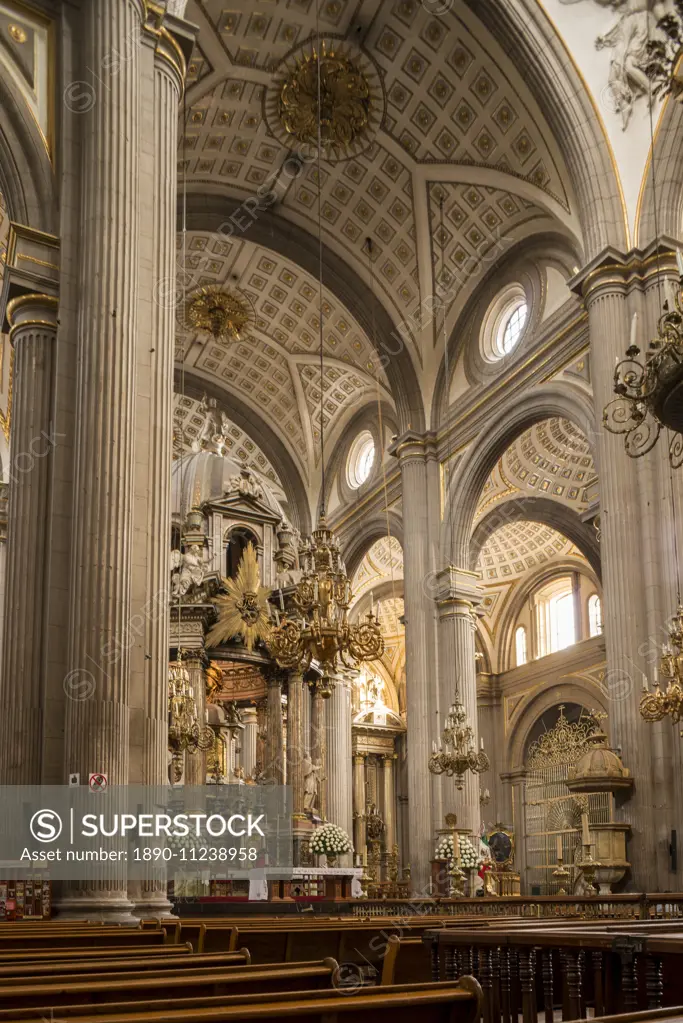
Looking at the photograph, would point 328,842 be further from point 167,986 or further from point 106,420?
point 167,986

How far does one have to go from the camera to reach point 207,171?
21.3 metres

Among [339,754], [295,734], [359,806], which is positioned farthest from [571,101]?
[359,806]

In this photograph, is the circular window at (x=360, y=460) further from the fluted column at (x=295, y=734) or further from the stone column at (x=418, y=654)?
the fluted column at (x=295, y=734)

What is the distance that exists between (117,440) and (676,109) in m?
11.0

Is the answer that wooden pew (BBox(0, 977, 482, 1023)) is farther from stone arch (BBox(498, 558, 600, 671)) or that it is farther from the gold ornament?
stone arch (BBox(498, 558, 600, 671))

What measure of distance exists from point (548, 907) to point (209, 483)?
12.6 metres

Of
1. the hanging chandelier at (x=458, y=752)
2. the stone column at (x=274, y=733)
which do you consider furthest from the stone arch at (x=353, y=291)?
the hanging chandelier at (x=458, y=752)

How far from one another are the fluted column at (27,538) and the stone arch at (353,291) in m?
13.0

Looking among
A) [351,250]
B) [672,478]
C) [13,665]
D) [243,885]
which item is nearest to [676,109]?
[672,478]

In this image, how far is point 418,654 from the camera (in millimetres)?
20906

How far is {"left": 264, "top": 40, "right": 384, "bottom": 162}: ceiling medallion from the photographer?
18.7 m

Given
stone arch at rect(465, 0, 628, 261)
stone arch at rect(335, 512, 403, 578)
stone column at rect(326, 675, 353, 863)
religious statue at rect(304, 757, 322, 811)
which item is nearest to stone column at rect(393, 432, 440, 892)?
stone arch at rect(335, 512, 403, 578)

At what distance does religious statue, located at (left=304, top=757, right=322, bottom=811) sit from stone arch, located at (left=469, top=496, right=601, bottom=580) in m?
7.22

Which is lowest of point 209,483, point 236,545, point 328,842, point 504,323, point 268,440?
point 328,842
